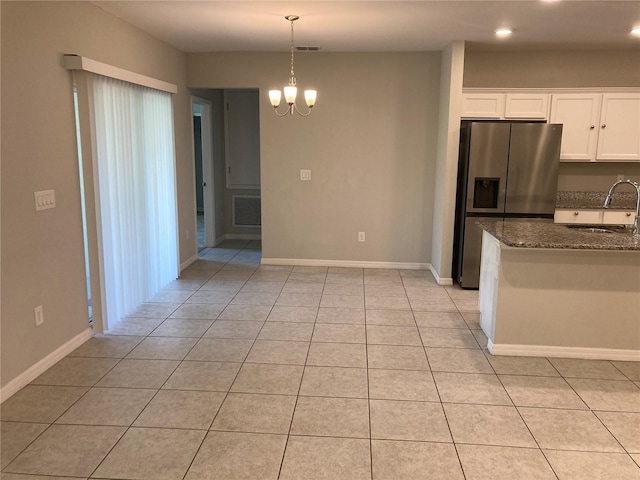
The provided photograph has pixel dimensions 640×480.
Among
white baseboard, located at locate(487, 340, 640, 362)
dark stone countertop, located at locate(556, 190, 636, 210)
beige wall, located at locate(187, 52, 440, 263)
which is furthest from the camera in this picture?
beige wall, located at locate(187, 52, 440, 263)

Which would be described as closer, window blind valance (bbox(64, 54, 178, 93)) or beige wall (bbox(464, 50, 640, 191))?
window blind valance (bbox(64, 54, 178, 93))

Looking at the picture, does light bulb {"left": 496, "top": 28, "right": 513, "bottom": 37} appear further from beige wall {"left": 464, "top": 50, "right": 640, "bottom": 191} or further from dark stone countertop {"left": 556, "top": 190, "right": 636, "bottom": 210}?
dark stone countertop {"left": 556, "top": 190, "right": 636, "bottom": 210}

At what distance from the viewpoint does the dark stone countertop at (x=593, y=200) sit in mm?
5465

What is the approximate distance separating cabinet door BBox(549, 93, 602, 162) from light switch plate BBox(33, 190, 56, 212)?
4.77 m

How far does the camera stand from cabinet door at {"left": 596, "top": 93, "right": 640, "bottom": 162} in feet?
16.8

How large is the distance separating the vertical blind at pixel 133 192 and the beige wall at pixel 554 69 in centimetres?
342

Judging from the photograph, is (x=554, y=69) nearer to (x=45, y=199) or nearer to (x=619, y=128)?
(x=619, y=128)

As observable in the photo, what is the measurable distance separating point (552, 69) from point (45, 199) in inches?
199

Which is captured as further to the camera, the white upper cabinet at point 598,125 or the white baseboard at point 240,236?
the white baseboard at point 240,236

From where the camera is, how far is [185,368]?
3262 mm

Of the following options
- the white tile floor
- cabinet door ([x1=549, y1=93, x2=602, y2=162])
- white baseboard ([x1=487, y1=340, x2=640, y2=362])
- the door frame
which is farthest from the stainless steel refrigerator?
the door frame

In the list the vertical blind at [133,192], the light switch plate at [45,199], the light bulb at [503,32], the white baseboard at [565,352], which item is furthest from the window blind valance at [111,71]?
the white baseboard at [565,352]

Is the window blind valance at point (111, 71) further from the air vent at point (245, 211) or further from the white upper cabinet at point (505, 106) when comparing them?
the white upper cabinet at point (505, 106)

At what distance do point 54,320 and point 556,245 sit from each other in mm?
3391
